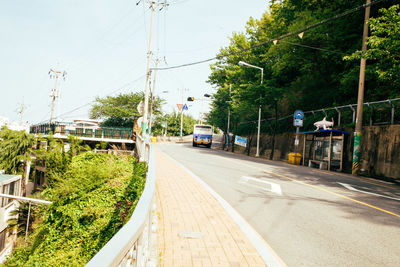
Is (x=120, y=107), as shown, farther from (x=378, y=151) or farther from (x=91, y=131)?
(x=378, y=151)

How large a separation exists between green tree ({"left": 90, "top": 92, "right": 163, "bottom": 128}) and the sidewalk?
1897 inches

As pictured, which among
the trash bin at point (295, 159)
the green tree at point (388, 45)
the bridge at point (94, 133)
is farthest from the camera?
the bridge at point (94, 133)

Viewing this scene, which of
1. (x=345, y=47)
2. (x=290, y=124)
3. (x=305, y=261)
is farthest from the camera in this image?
(x=290, y=124)

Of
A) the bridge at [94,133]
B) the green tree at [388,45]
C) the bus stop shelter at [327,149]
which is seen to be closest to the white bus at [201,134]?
the bridge at [94,133]

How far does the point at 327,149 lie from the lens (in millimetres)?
18453

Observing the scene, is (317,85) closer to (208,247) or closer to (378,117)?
(378,117)

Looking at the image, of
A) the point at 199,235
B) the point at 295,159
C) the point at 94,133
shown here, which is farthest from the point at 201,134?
the point at 199,235

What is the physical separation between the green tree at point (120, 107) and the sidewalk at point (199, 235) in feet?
158

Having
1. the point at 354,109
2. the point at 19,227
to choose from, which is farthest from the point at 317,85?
the point at 19,227

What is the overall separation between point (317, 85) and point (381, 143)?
12.1 metres

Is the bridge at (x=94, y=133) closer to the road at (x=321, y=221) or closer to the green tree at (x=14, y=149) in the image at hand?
the green tree at (x=14, y=149)

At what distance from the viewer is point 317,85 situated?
2581 cm

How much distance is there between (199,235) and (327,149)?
16.6 m

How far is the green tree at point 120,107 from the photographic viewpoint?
53.5 m
